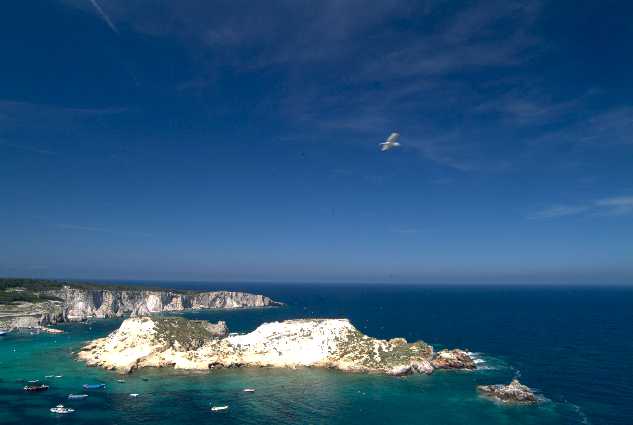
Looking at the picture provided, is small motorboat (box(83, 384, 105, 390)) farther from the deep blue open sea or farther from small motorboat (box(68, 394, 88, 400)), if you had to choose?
small motorboat (box(68, 394, 88, 400))

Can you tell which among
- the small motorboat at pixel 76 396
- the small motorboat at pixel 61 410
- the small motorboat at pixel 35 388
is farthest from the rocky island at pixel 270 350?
the small motorboat at pixel 61 410

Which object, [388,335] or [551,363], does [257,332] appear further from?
[551,363]

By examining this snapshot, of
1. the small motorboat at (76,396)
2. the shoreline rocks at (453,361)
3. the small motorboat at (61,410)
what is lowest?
the small motorboat at (61,410)

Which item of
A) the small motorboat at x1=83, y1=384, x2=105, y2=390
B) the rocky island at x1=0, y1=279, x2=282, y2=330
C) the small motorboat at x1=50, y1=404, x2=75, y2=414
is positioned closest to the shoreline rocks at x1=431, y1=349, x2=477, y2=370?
the small motorboat at x1=83, y1=384, x2=105, y2=390

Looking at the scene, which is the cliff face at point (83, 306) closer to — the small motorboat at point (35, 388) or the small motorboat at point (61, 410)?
the small motorboat at point (35, 388)

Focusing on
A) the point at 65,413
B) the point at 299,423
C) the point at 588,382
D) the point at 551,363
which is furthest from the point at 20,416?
the point at 551,363

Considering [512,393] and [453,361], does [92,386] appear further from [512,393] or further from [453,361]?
[512,393]

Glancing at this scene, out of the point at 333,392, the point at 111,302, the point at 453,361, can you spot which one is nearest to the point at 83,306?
the point at 111,302

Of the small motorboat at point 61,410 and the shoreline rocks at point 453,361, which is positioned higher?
the shoreline rocks at point 453,361
